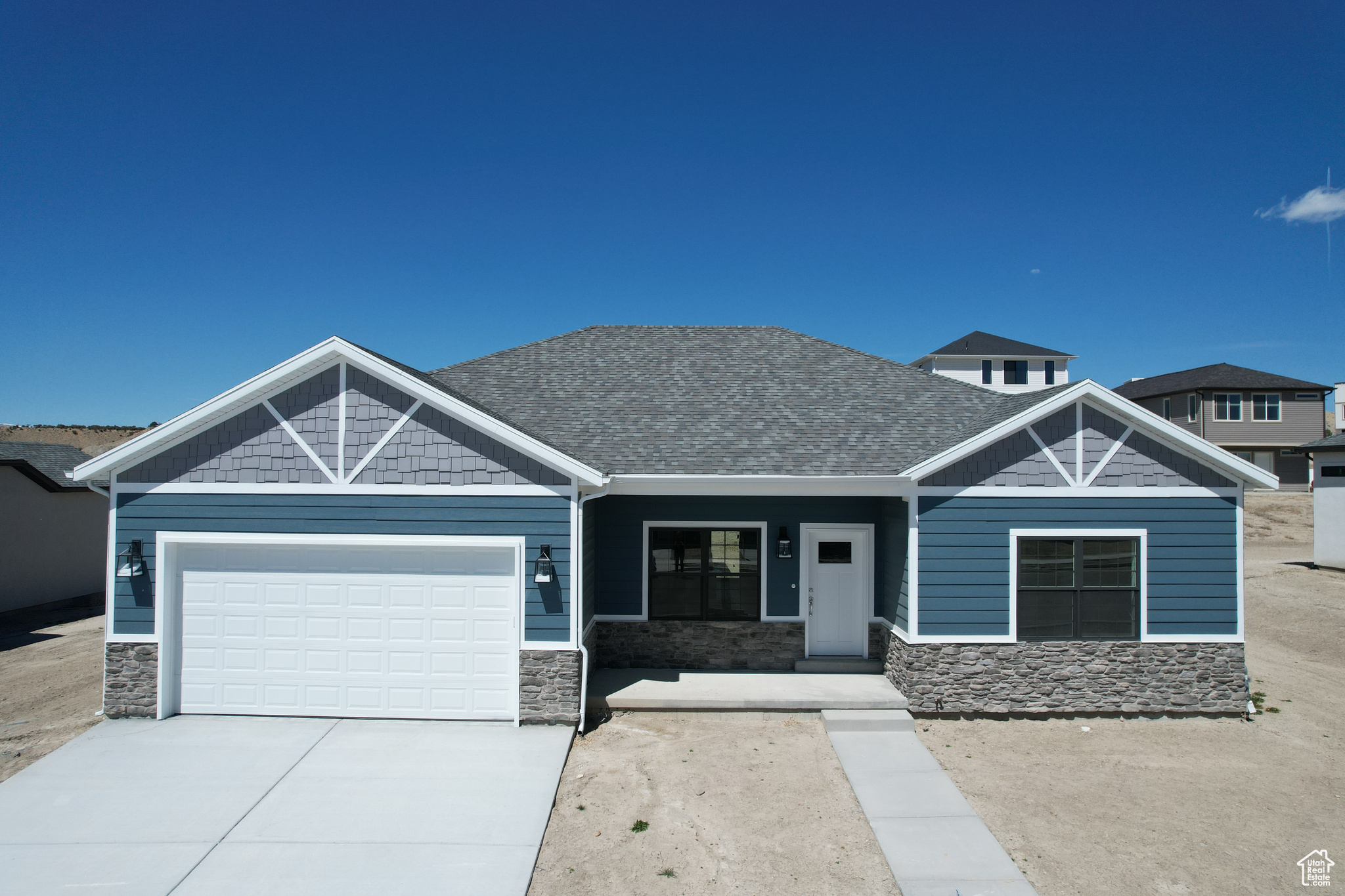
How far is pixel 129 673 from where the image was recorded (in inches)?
315

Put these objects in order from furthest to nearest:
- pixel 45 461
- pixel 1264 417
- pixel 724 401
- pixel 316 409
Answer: pixel 1264 417 < pixel 45 461 < pixel 724 401 < pixel 316 409

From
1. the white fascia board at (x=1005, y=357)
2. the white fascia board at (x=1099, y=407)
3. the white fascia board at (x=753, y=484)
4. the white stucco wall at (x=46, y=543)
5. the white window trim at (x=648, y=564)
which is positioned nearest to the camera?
the white fascia board at (x=1099, y=407)

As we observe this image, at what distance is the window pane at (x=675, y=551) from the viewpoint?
32.2ft

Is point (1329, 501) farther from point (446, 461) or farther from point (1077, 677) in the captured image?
point (446, 461)

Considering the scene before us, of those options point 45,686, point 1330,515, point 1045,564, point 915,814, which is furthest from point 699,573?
point 1330,515

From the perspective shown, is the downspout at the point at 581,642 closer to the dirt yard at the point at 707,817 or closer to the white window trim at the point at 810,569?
the dirt yard at the point at 707,817

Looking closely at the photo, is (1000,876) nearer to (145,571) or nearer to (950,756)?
(950,756)

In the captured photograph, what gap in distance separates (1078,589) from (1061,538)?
75 centimetres

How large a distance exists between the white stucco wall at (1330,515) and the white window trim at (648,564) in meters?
19.1

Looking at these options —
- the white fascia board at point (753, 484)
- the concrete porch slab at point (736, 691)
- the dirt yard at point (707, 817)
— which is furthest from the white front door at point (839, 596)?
the dirt yard at point (707, 817)

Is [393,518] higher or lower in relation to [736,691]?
higher

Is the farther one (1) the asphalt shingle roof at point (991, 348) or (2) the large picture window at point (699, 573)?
(1) the asphalt shingle roof at point (991, 348)

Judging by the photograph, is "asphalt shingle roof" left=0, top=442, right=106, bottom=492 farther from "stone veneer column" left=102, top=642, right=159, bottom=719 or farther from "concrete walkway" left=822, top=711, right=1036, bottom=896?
"concrete walkway" left=822, top=711, right=1036, bottom=896

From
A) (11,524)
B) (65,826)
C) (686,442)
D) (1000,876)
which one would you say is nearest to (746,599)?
(686,442)
